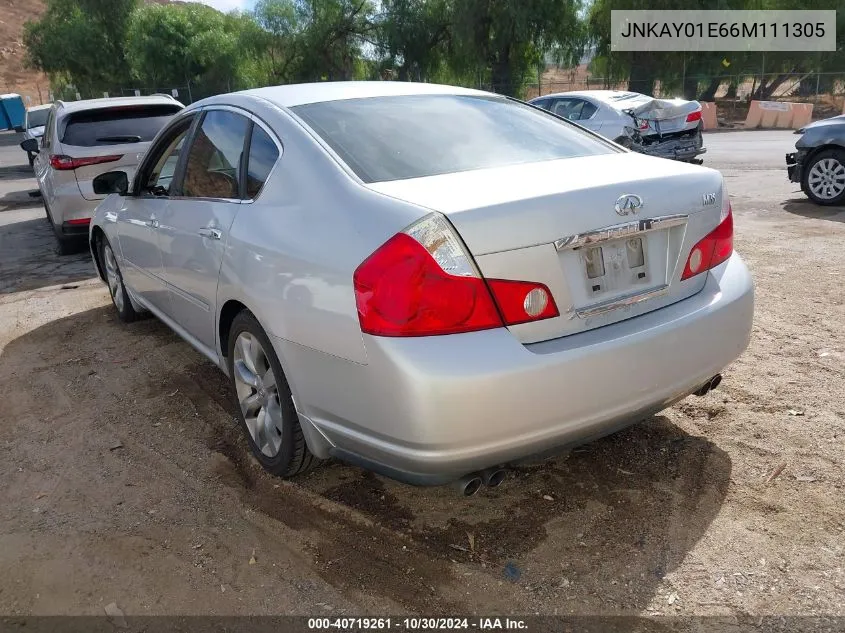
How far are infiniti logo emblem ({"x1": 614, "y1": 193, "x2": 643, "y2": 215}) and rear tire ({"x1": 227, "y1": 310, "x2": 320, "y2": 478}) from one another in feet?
4.86

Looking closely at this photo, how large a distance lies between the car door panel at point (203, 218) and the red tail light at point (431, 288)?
1198mm

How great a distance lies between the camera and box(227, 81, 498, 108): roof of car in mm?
3549

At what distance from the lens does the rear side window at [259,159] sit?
3.25m

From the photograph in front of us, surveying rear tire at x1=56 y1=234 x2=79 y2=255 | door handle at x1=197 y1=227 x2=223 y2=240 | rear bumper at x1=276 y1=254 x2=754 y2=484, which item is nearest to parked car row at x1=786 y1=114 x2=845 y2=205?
rear bumper at x1=276 y1=254 x2=754 y2=484

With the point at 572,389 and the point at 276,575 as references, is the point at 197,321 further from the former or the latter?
the point at 572,389

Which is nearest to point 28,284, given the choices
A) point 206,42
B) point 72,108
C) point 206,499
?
point 72,108

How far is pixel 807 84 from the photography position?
35281mm

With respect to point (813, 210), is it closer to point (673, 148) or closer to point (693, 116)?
point (673, 148)

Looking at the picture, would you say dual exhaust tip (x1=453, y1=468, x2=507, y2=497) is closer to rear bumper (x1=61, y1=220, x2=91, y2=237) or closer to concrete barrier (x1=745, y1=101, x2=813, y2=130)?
rear bumper (x1=61, y1=220, x2=91, y2=237)

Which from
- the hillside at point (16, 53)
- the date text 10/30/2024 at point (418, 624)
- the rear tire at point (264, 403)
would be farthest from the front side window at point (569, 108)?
the hillside at point (16, 53)

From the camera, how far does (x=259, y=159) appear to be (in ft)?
11.0

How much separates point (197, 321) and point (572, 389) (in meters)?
2.26

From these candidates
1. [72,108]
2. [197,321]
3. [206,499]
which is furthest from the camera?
[72,108]

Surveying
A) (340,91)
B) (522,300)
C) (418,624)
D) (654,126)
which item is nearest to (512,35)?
(654,126)
